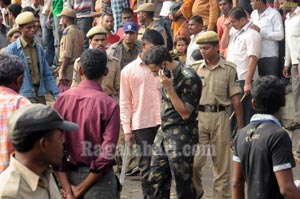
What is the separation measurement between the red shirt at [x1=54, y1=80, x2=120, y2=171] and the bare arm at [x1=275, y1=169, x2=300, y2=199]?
1.53 meters

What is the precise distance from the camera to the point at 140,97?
9.50m

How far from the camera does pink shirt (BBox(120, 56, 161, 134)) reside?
945 cm

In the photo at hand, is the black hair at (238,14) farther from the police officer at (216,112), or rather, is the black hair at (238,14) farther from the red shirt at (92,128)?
the red shirt at (92,128)

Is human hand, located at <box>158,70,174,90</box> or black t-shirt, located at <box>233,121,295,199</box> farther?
human hand, located at <box>158,70,174,90</box>

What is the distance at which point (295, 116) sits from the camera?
12.3 m

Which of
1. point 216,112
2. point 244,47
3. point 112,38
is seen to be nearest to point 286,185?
point 216,112

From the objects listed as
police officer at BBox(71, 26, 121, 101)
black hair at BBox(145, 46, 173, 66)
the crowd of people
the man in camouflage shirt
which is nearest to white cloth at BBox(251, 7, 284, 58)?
the crowd of people

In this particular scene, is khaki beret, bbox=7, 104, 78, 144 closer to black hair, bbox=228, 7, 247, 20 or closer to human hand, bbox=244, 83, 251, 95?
human hand, bbox=244, 83, 251, 95

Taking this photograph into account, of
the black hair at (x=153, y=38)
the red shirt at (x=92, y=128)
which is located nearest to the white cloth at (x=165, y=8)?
the black hair at (x=153, y=38)

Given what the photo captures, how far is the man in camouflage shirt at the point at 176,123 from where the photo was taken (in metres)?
8.23

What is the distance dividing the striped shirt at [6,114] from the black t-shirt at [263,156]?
1665 mm

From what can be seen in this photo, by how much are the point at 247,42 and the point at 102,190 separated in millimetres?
5916

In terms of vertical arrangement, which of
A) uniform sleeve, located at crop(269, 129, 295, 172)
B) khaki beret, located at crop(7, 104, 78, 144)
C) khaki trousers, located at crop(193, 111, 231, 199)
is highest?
khaki beret, located at crop(7, 104, 78, 144)

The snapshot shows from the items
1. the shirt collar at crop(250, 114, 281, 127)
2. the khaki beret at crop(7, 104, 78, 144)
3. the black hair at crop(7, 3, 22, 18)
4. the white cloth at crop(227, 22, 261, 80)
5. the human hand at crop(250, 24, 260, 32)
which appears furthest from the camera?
the black hair at crop(7, 3, 22, 18)
